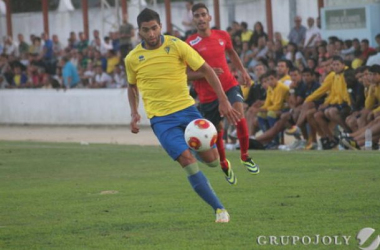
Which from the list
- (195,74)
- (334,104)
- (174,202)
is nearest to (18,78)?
(334,104)

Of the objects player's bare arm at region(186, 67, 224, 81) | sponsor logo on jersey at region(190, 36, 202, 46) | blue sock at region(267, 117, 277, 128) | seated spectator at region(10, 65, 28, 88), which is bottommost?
blue sock at region(267, 117, 277, 128)

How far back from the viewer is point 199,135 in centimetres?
1025

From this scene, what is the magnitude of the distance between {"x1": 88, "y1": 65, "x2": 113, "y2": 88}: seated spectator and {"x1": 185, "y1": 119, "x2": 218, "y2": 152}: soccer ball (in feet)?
68.2

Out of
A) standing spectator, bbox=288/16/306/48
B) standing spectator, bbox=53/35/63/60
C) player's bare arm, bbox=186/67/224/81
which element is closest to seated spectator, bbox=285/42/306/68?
standing spectator, bbox=288/16/306/48

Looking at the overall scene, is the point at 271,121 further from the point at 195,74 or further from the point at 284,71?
the point at 195,74

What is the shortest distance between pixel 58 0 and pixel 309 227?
102 feet

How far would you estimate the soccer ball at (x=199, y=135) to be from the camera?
33.7 feet

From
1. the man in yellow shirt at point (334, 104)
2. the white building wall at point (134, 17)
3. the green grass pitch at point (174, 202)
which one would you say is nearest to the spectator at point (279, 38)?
the white building wall at point (134, 17)

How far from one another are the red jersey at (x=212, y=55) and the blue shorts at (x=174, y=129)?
3428 millimetres

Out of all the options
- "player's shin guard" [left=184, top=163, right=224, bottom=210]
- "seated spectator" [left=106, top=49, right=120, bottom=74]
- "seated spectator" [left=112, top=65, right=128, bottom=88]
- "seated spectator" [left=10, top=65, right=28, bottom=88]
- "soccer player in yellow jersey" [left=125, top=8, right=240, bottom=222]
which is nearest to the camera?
"player's shin guard" [left=184, top=163, right=224, bottom=210]

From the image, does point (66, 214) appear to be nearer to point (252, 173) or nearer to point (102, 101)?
point (252, 173)

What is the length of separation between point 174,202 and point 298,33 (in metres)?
15.8

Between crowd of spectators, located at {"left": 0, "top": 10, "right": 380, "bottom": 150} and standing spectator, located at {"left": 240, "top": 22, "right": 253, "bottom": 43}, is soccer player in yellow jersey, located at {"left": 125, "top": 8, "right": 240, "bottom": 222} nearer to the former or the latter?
crowd of spectators, located at {"left": 0, "top": 10, "right": 380, "bottom": 150}

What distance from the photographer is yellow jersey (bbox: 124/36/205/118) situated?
10773mm
